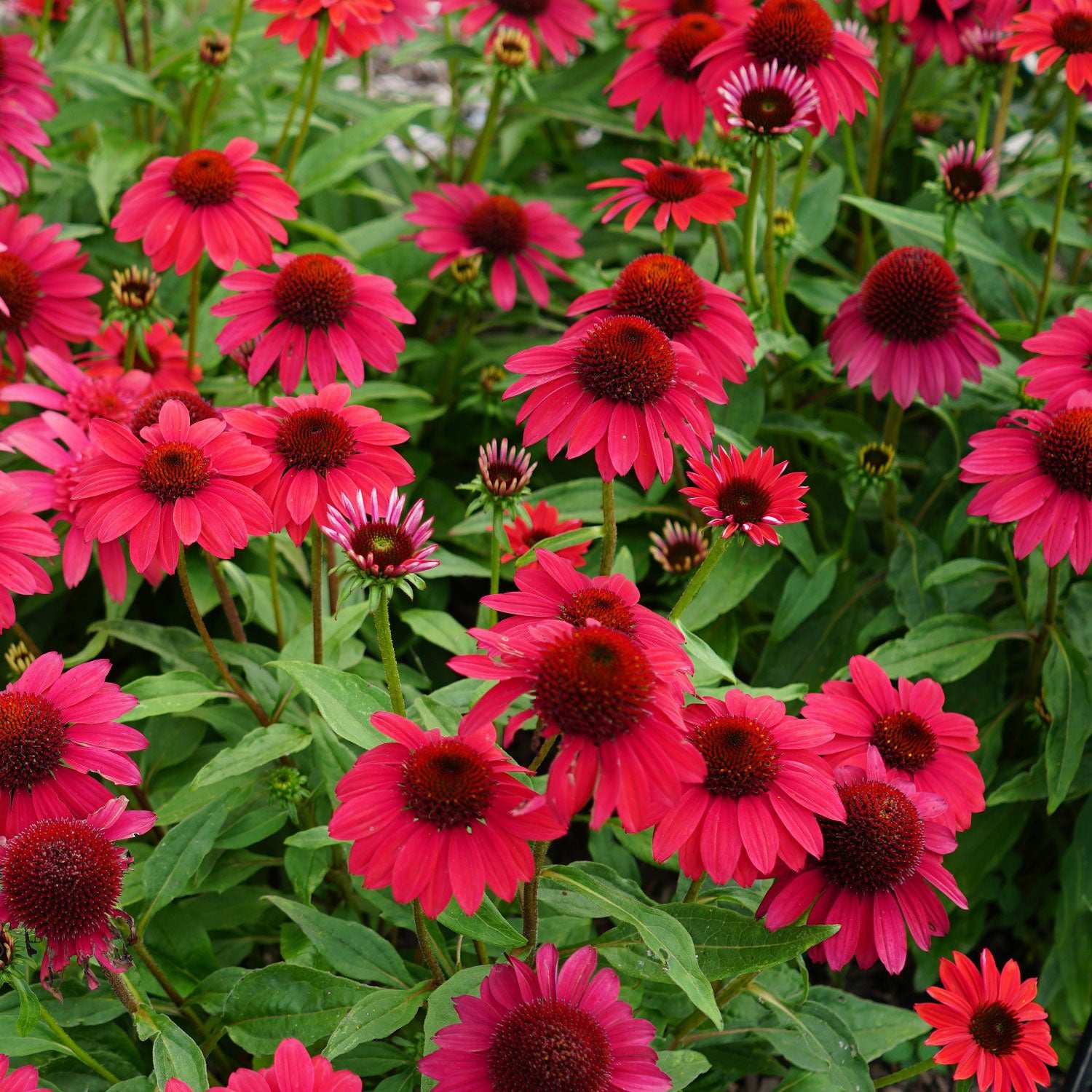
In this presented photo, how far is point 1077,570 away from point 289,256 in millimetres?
1362

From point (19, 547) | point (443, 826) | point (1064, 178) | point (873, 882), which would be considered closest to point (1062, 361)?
point (1064, 178)

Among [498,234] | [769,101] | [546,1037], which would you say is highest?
[769,101]

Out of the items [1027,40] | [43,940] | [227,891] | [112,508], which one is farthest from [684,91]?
[43,940]

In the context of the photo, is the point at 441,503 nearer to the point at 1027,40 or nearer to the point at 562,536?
the point at 562,536

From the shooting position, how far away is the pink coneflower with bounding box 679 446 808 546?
1.52 m

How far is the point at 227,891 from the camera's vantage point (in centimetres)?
213

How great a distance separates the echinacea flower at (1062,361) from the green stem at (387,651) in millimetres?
1209

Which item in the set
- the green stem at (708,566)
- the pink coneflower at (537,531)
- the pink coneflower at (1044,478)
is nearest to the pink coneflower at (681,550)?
the pink coneflower at (537,531)

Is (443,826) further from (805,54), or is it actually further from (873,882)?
(805,54)

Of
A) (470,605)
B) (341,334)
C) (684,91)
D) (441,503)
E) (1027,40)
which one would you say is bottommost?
(470,605)

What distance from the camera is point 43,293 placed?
245cm

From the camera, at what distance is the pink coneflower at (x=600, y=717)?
121cm

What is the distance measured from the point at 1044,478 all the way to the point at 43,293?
1.86 m

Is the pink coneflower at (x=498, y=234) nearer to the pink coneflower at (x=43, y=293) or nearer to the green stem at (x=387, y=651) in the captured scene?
the pink coneflower at (x=43, y=293)
